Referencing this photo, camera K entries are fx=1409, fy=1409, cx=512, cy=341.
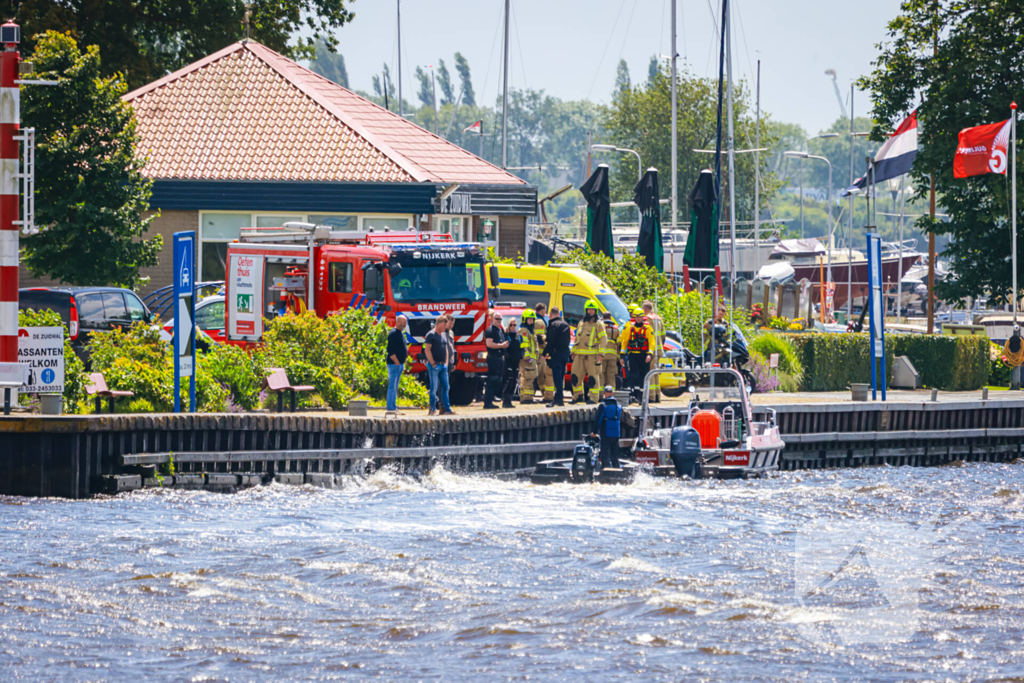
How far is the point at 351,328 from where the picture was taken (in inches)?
876

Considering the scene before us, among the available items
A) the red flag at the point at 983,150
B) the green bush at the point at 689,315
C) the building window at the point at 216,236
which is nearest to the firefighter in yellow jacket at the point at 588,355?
the green bush at the point at 689,315

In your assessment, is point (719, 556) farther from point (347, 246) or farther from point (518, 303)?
point (518, 303)

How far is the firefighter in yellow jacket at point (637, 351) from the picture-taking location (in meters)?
24.1

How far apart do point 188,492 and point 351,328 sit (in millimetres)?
4752

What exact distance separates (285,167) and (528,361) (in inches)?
471

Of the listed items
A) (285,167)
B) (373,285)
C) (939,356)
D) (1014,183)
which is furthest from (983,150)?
(373,285)

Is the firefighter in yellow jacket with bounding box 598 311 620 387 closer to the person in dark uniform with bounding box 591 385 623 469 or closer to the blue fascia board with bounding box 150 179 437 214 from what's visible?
Answer: the person in dark uniform with bounding box 591 385 623 469

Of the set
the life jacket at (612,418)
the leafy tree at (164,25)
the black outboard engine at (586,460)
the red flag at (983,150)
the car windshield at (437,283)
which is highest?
the leafy tree at (164,25)

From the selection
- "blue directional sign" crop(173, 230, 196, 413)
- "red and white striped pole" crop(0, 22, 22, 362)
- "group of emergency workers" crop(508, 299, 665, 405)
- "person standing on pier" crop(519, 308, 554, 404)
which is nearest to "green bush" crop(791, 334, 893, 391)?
"group of emergency workers" crop(508, 299, 665, 405)

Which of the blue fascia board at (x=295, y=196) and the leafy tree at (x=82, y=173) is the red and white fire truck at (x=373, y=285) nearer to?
the leafy tree at (x=82, y=173)

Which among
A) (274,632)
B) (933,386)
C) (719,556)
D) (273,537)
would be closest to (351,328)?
(273,537)

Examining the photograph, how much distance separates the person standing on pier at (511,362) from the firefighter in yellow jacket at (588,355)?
3.44 feet

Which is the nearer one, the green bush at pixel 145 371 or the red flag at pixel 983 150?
the green bush at pixel 145 371

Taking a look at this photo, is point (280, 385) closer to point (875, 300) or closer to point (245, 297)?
point (245, 297)
